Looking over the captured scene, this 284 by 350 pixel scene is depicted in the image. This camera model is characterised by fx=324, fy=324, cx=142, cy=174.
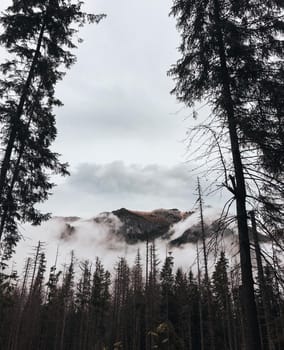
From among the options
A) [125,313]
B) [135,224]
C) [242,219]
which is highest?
[135,224]

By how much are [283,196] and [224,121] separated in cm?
196

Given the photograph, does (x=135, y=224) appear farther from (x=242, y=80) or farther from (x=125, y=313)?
(x=242, y=80)

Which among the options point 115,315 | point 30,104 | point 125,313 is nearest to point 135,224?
point 115,315

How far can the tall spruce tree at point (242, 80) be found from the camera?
594 cm

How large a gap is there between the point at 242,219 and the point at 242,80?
9.58 ft

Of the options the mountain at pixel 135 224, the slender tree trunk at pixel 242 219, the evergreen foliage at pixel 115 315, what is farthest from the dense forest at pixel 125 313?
the mountain at pixel 135 224

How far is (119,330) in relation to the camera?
4116 cm

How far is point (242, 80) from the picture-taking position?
6777 mm

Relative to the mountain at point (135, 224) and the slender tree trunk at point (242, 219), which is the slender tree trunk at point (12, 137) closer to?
the slender tree trunk at point (242, 219)

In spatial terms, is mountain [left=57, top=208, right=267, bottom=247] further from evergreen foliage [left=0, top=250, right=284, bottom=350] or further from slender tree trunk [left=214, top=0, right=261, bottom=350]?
slender tree trunk [left=214, top=0, right=261, bottom=350]

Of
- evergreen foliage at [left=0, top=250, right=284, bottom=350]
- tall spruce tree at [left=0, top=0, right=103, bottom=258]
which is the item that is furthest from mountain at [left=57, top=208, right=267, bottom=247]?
tall spruce tree at [left=0, top=0, right=103, bottom=258]

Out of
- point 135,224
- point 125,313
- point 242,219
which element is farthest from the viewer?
point 135,224

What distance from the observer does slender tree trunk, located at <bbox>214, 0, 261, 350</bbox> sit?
5359mm

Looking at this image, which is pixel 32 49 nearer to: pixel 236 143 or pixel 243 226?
pixel 236 143
